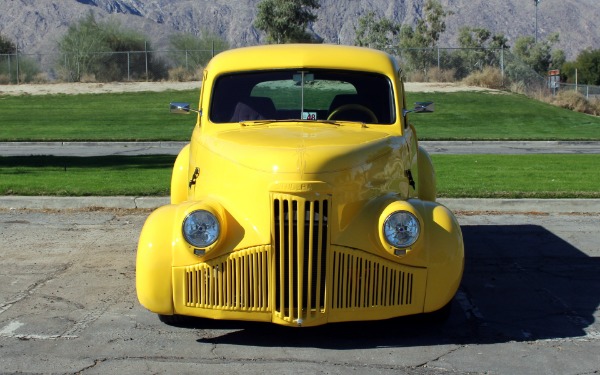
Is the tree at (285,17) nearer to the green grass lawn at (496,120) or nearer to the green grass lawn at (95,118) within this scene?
the green grass lawn at (95,118)

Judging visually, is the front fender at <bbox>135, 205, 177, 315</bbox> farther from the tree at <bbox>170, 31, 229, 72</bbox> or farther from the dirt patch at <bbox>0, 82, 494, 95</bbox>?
the tree at <bbox>170, 31, 229, 72</bbox>

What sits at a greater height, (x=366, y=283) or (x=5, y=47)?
(x=5, y=47)

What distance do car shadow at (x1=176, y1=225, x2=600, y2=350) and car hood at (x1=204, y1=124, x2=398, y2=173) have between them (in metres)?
1.23

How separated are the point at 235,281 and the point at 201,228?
0.42 m

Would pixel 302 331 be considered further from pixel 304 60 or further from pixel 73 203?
pixel 73 203

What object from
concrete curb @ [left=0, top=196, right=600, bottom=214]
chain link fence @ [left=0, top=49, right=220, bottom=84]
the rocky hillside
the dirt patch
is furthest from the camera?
the rocky hillside

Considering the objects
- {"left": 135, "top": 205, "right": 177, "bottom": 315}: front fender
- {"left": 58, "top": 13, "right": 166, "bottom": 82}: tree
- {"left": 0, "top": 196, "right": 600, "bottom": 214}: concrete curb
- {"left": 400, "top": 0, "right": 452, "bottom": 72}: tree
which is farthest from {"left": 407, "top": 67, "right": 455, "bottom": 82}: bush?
{"left": 135, "top": 205, "right": 177, "bottom": 315}: front fender

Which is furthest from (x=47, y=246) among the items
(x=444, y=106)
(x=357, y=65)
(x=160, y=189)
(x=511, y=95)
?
(x=511, y=95)

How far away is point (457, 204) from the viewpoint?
11.8 m

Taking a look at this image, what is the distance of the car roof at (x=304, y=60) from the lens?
7652 millimetres

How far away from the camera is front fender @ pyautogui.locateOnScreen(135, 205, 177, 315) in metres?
6.01

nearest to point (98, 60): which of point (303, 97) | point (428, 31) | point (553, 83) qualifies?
point (553, 83)

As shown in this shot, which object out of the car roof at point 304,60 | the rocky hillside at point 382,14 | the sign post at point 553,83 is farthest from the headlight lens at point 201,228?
the rocky hillside at point 382,14

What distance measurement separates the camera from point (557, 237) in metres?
10.1
